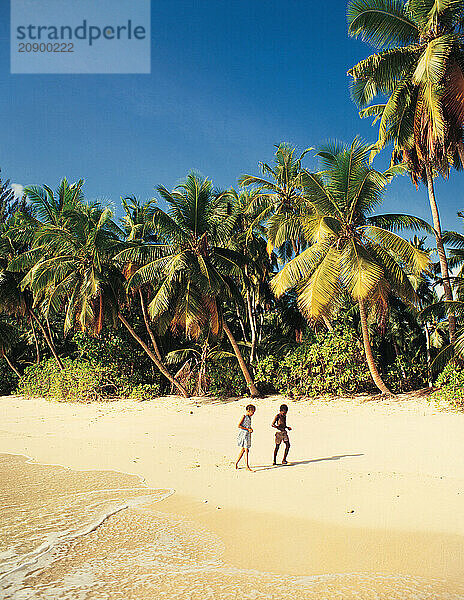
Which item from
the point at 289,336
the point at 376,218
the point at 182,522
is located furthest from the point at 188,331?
the point at 182,522

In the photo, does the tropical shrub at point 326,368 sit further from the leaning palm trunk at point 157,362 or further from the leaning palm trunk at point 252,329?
the leaning palm trunk at point 157,362

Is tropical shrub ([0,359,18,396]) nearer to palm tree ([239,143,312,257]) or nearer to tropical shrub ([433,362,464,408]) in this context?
palm tree ([239,143,312,257])

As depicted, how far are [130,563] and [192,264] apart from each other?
1304cm

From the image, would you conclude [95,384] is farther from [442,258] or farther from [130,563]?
[130,563]

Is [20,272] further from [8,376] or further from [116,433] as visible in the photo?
[116,433]

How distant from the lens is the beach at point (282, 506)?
505 cm

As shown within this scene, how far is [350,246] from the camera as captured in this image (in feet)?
49.5

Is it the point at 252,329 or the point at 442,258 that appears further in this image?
the point at 252,329

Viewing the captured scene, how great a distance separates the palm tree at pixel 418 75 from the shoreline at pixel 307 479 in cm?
Result: 506

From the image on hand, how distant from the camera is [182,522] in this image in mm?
7016

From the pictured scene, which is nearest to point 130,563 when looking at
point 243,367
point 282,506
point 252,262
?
point 282,506

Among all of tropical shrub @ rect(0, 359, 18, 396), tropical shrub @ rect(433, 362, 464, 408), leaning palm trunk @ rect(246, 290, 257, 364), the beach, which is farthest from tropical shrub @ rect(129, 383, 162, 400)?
tropical shrub @ rect(433, 362, 464, 408)

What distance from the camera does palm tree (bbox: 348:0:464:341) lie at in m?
13.6

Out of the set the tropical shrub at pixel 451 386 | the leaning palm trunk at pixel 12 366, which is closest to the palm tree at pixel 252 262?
the tropical shrub at pixel 451 386
